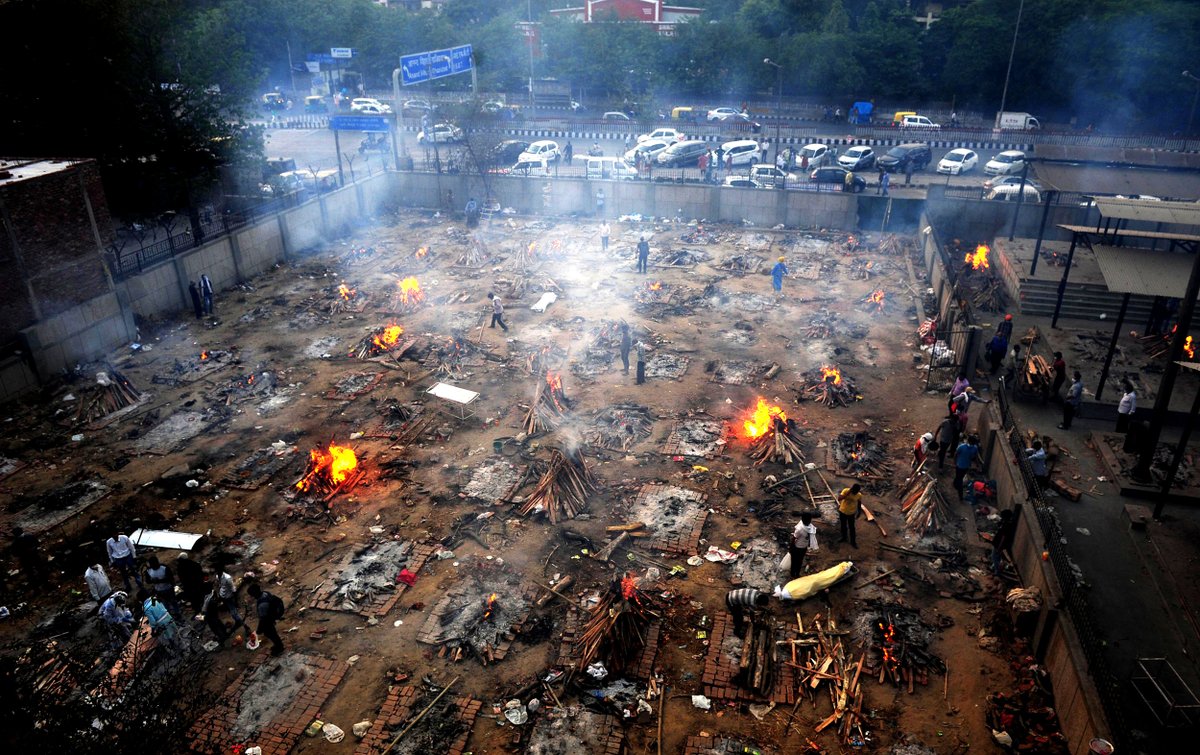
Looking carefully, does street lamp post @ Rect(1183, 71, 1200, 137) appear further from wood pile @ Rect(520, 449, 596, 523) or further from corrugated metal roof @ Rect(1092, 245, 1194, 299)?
wood pile @ Rect(520, 449, 596, 523)

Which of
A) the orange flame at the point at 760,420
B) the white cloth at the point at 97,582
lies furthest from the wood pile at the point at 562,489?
the white cloth at the point at 97,582

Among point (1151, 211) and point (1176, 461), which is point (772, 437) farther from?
point (1151, 211)

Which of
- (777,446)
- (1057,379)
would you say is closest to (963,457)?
(777,446)

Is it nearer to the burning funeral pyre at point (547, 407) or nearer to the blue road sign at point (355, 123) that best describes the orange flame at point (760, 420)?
the burning funeral pyre at point (547, 407)

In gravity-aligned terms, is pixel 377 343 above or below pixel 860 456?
above

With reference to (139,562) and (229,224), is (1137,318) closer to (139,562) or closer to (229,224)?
(139,562)
